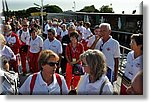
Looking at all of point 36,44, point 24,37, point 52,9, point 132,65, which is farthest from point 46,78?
point 24,37

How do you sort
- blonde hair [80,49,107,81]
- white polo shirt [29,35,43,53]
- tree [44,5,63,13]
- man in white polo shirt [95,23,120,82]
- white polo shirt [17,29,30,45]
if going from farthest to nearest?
white polo shirt [17,29,30,45]
white polo shirt [29,35,43,53]
man in white polo shirt [95,23,120,82]
tree [44,5,63,13]
blonde hair [80,49,107,81]

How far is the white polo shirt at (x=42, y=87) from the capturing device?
2779 millimetres

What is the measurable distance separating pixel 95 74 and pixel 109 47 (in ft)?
2.35

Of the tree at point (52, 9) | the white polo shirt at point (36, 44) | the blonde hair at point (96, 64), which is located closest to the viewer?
the blonde hair at point (96, 64)

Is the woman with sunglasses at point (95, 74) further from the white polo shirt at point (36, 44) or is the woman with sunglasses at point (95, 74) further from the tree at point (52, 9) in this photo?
the white polo shirt at point (36, 44)

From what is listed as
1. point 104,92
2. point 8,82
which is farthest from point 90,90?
point 8,82

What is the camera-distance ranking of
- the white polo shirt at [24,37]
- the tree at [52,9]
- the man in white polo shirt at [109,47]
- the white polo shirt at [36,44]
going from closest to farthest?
the tree at [52,9] < the man in white polo shirt at [109,47] < the white polo shirt at [36,44] < the white polo shirt at [24,37]

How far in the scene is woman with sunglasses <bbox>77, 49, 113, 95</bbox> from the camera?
275cm

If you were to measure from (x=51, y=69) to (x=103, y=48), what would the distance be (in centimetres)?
68

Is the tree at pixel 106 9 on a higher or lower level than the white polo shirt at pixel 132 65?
higher

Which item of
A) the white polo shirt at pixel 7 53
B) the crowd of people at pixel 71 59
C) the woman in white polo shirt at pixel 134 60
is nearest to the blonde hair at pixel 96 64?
the crowd of people at pixel 71 59

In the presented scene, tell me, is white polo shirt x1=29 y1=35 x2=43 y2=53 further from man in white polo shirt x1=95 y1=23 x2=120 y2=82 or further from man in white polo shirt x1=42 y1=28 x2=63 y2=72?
man in white polo shirt x1=95 y1=23 x2=120 y2=82

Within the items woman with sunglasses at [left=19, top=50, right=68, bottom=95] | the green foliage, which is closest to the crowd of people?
woman with sunglasses at [left=19, top=50, right=68, bottom=95]

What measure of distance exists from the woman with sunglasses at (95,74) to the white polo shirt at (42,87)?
0.46 feet
